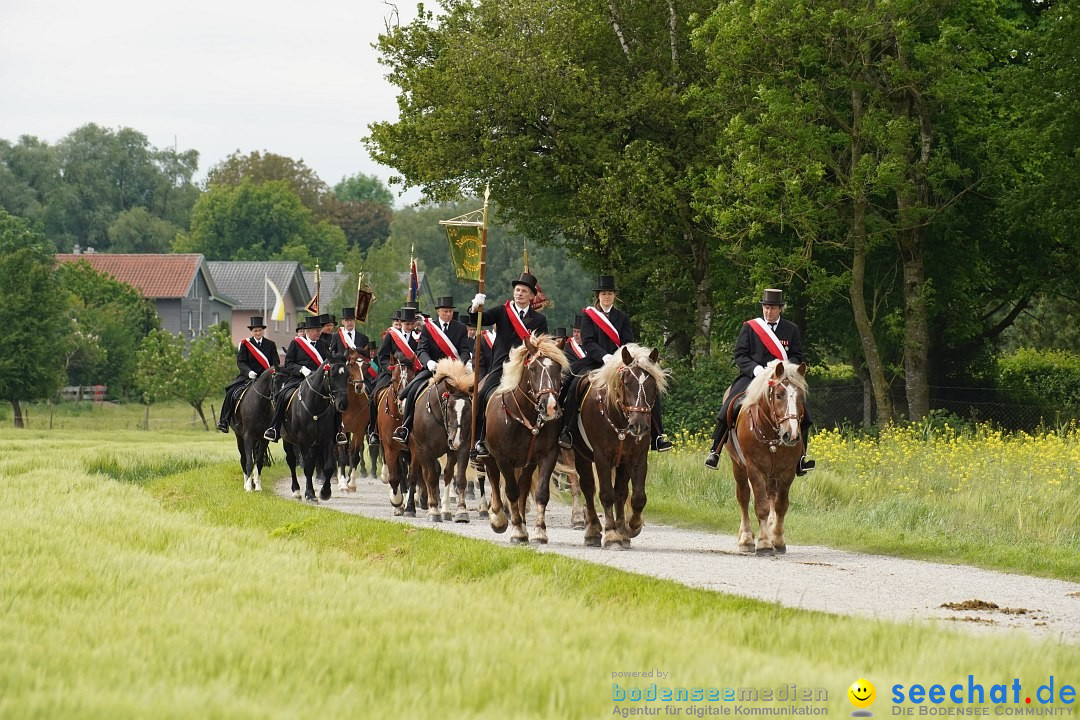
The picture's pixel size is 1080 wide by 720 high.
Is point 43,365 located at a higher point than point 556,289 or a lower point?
lower

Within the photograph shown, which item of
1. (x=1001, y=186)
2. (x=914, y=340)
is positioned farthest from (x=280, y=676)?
(x=1001, y=186)

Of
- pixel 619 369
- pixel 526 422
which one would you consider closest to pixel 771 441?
pixel 619 369

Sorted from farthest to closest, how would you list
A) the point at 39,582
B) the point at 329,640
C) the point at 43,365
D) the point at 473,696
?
the point at 43,365 → the point at 39,582 → the point at 329,640 → the point at 473,696

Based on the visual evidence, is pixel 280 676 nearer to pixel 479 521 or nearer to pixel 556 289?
pixel 479 521

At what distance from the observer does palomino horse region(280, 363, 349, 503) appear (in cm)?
2428

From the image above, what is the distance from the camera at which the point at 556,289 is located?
11375 centimetres

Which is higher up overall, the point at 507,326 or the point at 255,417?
the point at 507,326

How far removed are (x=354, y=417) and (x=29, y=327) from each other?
1719 inches

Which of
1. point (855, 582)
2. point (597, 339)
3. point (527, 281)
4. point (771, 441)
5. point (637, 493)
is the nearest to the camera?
point (855, 582)

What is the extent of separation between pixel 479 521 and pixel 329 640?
12.6 m

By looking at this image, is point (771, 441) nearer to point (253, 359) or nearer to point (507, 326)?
point (507, 326)

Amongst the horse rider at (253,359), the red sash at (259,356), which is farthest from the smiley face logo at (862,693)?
the red sash at (259,356)

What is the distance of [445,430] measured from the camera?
20.9m

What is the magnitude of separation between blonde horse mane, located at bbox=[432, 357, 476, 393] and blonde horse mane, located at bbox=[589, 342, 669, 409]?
13.5 feet
